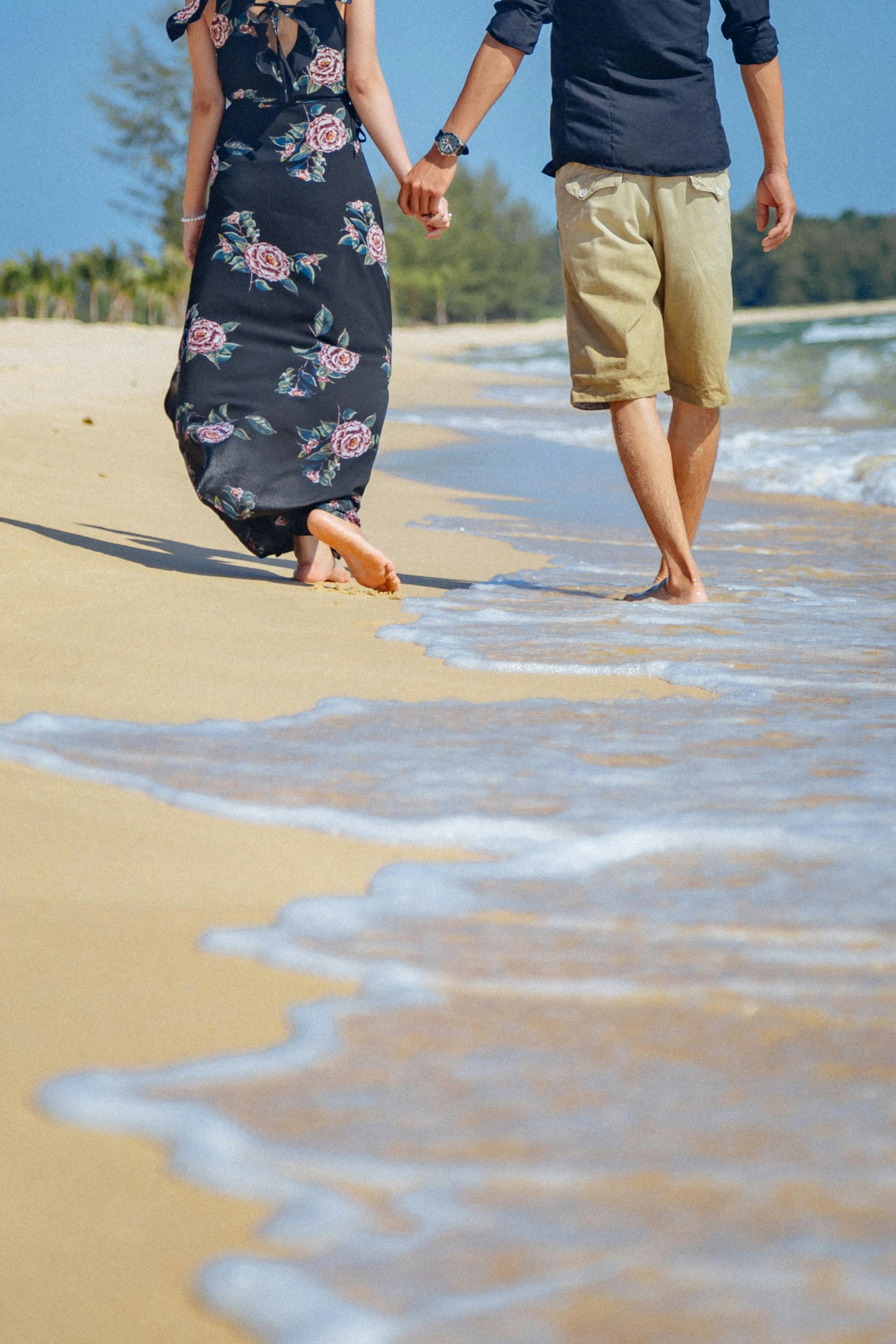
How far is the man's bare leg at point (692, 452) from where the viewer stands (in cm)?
317

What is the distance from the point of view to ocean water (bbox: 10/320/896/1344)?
0.78 m

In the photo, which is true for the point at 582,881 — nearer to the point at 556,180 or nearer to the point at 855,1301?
the point at 855,1301

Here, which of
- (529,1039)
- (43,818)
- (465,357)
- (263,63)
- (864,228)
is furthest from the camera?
(864,228)

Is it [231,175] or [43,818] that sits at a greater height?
[231,175]

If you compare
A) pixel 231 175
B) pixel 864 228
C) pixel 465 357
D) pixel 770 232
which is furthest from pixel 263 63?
pixel 864 228

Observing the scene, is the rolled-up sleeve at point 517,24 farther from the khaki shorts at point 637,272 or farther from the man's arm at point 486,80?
the khaki shorts at point 637,272

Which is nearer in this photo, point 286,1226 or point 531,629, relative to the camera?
point 286,1226

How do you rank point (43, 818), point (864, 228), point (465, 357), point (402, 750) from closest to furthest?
1. point (43, 818)
2. point (402, 750)
3. point (465, 357)
4. point (864, 228)

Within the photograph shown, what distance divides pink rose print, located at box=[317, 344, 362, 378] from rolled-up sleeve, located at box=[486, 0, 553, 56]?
0.75 m

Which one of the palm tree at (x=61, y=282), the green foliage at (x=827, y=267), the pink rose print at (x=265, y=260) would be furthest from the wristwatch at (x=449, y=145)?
the green foliage at (x=827, y=267)

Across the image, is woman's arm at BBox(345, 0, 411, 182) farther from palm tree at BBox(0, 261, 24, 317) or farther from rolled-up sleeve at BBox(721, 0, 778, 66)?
palm tree at BBox(0, 261, 24, 317)

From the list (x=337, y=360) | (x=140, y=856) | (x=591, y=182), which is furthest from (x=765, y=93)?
(x=140, y=856)

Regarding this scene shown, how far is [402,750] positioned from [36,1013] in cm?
78

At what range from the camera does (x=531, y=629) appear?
8.84ft
